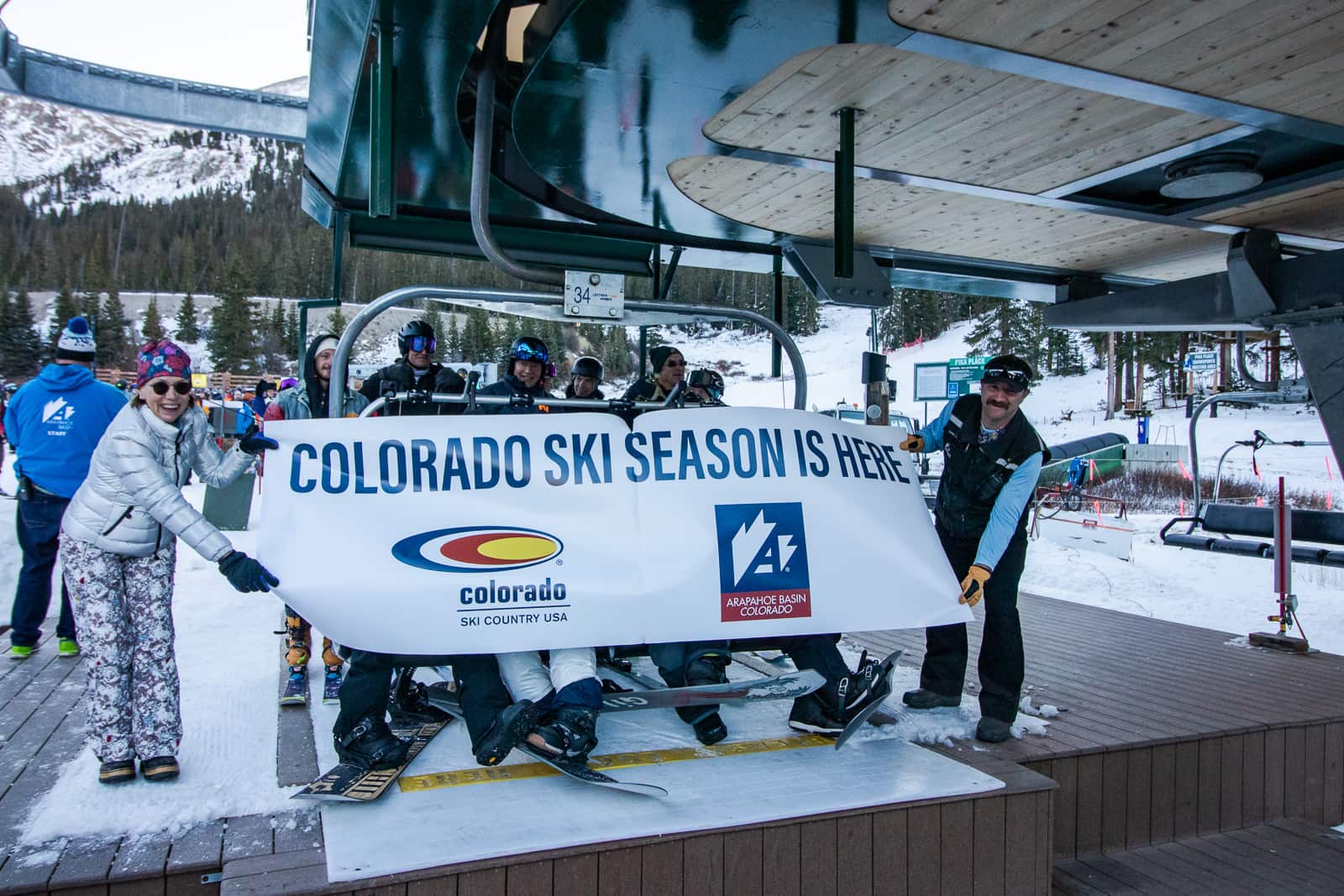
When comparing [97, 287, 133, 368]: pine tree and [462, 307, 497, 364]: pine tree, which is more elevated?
[97, 287, 133, 368]: pine tree

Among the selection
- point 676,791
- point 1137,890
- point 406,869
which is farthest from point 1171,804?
point 406,869

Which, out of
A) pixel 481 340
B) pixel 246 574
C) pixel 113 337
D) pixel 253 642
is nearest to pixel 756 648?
pixel 246 574

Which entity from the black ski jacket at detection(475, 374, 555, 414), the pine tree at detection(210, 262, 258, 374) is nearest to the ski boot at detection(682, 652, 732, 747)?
the black ski jacket at detection(475, 374, 555, 414)

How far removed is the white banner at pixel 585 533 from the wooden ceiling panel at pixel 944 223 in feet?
7.67

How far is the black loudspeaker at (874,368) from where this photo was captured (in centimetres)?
572

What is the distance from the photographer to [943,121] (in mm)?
4418

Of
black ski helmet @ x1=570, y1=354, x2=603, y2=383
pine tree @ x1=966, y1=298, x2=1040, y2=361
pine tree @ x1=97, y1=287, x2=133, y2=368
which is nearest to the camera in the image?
black ski helmet @ x1=570, y1=354, x2=603, y2=383

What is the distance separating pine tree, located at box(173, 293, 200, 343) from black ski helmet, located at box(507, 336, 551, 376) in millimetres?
81107

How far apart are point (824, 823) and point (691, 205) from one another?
440 cm

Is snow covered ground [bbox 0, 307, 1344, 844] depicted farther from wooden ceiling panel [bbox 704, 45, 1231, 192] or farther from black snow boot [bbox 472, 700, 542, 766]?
wooden ceiling panel [bbox 704, 45, 1231, 192]

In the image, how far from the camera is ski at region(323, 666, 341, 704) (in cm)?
413

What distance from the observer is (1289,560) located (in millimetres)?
6410

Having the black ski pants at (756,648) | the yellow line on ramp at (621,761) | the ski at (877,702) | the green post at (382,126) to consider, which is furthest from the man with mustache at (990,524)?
the green post at (382,126)

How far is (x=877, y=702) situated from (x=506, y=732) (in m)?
1.47
